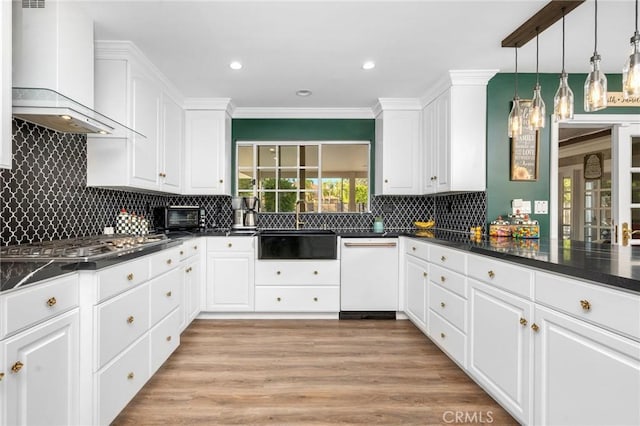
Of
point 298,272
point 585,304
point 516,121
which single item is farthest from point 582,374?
point 298,272

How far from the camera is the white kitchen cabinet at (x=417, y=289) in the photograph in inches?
116

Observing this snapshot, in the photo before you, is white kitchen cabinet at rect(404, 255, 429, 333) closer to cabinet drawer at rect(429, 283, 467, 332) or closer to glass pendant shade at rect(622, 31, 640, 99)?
cabinet drawer at rect(429, 283, 467, 332)

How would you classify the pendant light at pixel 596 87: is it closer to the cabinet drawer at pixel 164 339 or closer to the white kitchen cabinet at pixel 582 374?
the white kitchen cabinet at pixel 582 374

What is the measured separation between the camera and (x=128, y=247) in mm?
1902

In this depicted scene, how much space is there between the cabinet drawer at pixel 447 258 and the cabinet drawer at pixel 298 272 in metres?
1.05

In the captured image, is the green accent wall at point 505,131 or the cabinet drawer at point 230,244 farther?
the cabinet drawer at point 230,244

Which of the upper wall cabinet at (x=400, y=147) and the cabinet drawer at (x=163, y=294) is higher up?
the upper wall cabinet at (x=400, y=147)

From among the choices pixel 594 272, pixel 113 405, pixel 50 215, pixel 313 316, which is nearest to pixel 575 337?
pixel 594 272

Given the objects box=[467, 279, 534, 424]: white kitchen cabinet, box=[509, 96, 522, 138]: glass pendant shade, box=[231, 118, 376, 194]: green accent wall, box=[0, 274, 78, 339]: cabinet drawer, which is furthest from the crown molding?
box=[0, 274, 78, 339]: cabinet drawer

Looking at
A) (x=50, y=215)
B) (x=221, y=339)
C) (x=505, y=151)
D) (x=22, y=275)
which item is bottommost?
(x=221, y=339)

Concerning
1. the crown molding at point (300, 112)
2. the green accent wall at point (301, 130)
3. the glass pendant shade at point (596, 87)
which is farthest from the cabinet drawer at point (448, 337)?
the crown molding at point (300, 112)

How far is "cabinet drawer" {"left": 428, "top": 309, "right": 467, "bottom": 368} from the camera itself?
7.36 ft

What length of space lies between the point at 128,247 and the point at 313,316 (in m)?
2.09

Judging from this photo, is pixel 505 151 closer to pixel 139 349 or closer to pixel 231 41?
pixel 231 41
